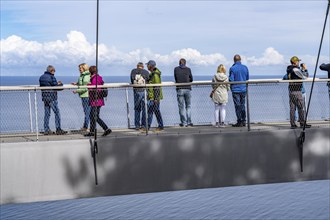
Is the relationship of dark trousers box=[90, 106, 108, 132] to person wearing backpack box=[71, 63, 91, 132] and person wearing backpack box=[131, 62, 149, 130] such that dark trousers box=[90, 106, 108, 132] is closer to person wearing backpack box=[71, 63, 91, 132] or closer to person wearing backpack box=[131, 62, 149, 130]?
person wearing backpack box=[71, 63, 91, 132]

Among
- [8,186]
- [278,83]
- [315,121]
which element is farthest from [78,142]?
[315,121]

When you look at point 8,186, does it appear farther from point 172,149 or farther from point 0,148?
point 172,149

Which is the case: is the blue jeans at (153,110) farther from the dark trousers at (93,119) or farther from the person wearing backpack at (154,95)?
the dark trousers at (93,119)

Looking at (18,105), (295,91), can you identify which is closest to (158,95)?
(18,105)

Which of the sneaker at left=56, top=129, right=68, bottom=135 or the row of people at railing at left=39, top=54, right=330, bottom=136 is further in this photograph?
the sneaker at left=56, top=129, right=68, bottom=135

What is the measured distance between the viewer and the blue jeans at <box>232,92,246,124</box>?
1524cm

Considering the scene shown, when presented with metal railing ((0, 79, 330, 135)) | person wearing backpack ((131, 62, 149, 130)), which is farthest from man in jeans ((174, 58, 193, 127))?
person wearing backpack ((131, 62, 149, 130))

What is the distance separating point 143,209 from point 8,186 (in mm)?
27406

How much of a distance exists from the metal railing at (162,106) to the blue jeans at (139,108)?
215 mm

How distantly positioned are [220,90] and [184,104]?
89 centimetres

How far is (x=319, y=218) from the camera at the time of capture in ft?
119

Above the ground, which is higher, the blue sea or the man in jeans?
the man in jeans

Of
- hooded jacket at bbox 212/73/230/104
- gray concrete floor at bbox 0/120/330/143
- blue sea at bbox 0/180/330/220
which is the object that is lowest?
blue sea at bbox 0/180/330/220

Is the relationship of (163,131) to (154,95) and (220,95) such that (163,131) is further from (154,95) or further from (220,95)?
(220,95)
